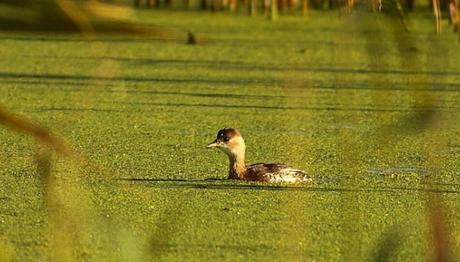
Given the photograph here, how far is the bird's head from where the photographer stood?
4664 millimetres

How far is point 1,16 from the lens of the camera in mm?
1286

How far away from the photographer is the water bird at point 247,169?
14.6 ft

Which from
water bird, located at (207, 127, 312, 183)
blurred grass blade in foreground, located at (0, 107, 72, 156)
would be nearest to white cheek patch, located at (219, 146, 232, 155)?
water bird, located at (207, 127, 312, 183)

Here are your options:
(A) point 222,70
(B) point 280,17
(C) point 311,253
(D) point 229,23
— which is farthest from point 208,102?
(B) point 280,17

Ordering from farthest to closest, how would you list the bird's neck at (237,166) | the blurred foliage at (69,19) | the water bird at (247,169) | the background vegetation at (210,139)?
the bird's neck at (237,166)
the water bird at (247,169)
the background vegetation at (210,139)
the blurred foliage at (69,19)

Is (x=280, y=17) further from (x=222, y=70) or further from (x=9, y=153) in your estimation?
(x=9, y=153)

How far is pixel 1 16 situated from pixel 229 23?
33.8ft

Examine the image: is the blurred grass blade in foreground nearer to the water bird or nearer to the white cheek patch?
the water bird

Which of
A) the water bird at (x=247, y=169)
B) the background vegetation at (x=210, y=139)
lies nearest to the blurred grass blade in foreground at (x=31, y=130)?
the background vegetation at (x=210, y=139)

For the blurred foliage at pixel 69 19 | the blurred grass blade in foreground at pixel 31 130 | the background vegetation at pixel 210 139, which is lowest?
the background vegetation at pixel 210 139

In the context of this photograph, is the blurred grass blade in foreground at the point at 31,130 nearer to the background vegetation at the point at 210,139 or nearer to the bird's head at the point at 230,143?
the background vegetation at the point at 210,139

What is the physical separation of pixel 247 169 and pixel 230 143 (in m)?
0.16

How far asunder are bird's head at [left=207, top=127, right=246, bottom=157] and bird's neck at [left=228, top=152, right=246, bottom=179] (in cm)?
1

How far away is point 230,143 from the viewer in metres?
4.75
